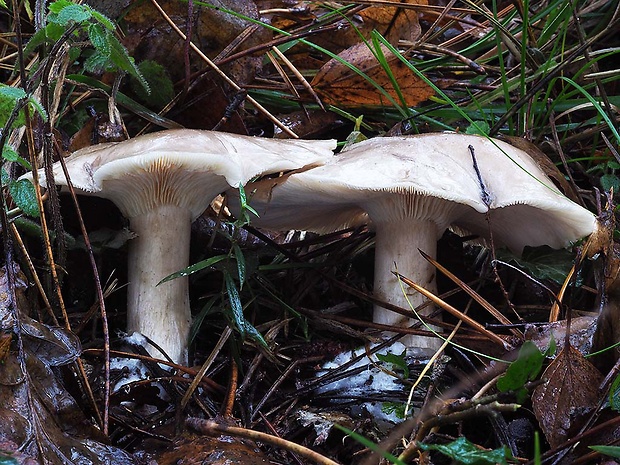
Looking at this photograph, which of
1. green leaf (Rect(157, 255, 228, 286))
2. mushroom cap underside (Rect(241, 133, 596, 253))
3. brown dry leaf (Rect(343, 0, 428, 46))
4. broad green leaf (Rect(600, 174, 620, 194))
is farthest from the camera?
brown dry leaf (Rect(343, 0, 428, 46))

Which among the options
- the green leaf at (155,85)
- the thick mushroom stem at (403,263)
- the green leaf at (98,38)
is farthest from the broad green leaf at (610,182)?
the green leaf at (98,38)

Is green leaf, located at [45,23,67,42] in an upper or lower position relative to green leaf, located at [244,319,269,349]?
upper

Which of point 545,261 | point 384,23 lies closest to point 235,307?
point 545,261

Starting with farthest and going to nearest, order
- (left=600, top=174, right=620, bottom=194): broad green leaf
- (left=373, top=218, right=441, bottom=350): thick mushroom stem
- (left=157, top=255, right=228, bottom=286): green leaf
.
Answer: (left=600, top=174, right=620, bottom=194): broad green leaf
(left=373, top=218, right=441, bottom=350): thick mushroom stem
(left=157, top=255, right=228, bottom=286): green leaf

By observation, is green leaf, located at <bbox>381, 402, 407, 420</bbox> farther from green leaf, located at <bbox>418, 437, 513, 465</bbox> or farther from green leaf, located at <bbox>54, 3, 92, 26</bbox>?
green leaf, located at <bbox>54, 3, 92, 26</bbox>

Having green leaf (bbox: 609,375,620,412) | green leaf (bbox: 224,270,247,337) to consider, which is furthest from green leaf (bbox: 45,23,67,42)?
green leaf (bbox: 609,375,620,412)

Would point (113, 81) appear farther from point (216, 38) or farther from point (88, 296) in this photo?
point (88, 296)
